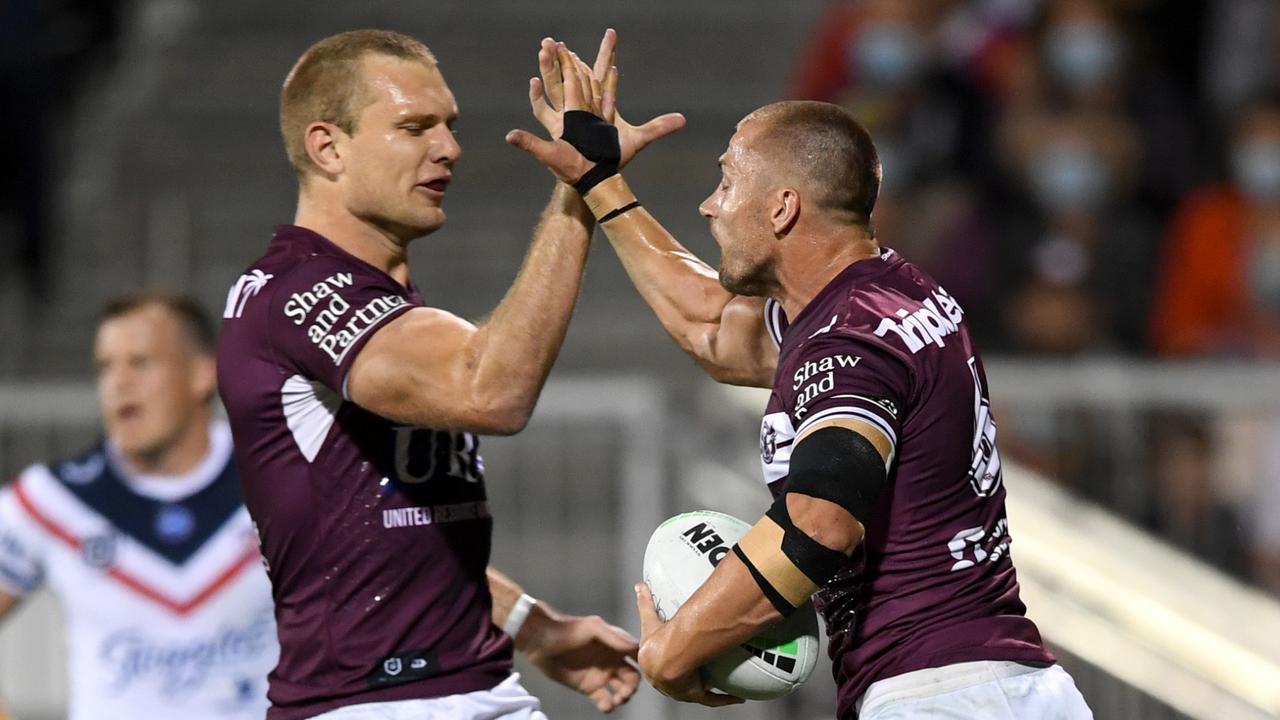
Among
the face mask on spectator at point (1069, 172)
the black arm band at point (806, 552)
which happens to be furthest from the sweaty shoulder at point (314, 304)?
the face mask on spectator at point (1069, 172)

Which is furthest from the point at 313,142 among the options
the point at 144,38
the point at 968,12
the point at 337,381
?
the point at 144,38

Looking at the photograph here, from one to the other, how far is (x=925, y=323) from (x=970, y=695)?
833 millimetres

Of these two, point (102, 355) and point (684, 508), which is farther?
point (684, 508)

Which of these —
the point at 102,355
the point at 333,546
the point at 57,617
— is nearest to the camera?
the point at 333,546

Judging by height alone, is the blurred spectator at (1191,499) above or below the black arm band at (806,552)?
below

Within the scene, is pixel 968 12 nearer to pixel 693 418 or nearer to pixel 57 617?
pixel 693 418

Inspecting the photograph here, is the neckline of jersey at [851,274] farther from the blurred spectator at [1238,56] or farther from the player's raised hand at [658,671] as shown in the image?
the blurred spectator at [1238,56]

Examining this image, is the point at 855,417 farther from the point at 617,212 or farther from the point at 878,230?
the point at 878,230

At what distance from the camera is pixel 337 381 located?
4461 millimetres

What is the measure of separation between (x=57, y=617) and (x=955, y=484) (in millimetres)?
5345

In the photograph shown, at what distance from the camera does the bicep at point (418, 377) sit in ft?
14.3

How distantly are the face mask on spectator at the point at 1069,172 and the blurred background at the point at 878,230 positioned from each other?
17 millimetres

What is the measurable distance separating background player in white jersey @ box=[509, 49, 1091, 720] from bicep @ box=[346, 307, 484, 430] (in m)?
0.59

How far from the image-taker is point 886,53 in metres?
10.8
